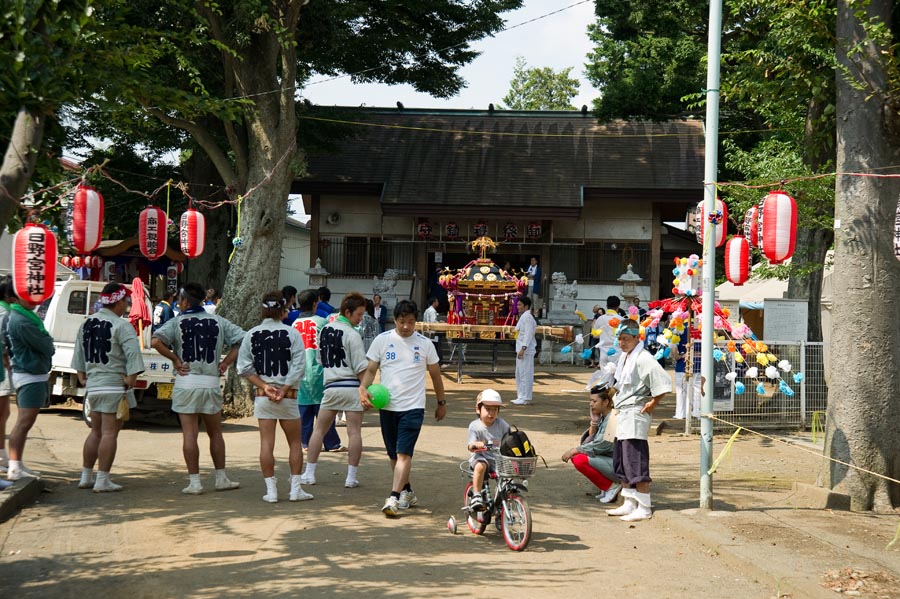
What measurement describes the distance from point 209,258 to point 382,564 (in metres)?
19.2

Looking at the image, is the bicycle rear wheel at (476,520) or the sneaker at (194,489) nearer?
the bicycle rear wheel at (476,520)

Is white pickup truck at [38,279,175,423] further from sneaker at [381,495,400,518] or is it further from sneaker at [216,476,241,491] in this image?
sneaker at [381,495,400,518]

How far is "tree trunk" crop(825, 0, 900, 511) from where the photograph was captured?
875 centimetres

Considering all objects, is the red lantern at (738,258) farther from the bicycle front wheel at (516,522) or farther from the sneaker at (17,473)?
the sneaker at (17,473)

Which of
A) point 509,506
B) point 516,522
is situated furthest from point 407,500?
point 516,522

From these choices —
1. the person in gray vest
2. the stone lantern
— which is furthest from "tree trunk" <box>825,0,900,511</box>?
the stone lantern

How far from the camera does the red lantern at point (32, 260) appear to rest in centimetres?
792

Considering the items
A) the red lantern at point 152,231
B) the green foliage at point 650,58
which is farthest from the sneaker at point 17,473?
the green foliage at point 650,58

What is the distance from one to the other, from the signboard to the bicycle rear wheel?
8.31 m

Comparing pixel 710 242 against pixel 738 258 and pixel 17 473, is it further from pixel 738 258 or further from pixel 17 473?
pixel 17 473

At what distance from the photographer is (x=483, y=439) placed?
24.9 ft

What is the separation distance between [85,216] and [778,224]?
25.1ft

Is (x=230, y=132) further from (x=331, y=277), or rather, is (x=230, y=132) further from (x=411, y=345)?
(x=331, y=277)

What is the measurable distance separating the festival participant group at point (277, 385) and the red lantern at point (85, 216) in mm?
1455
